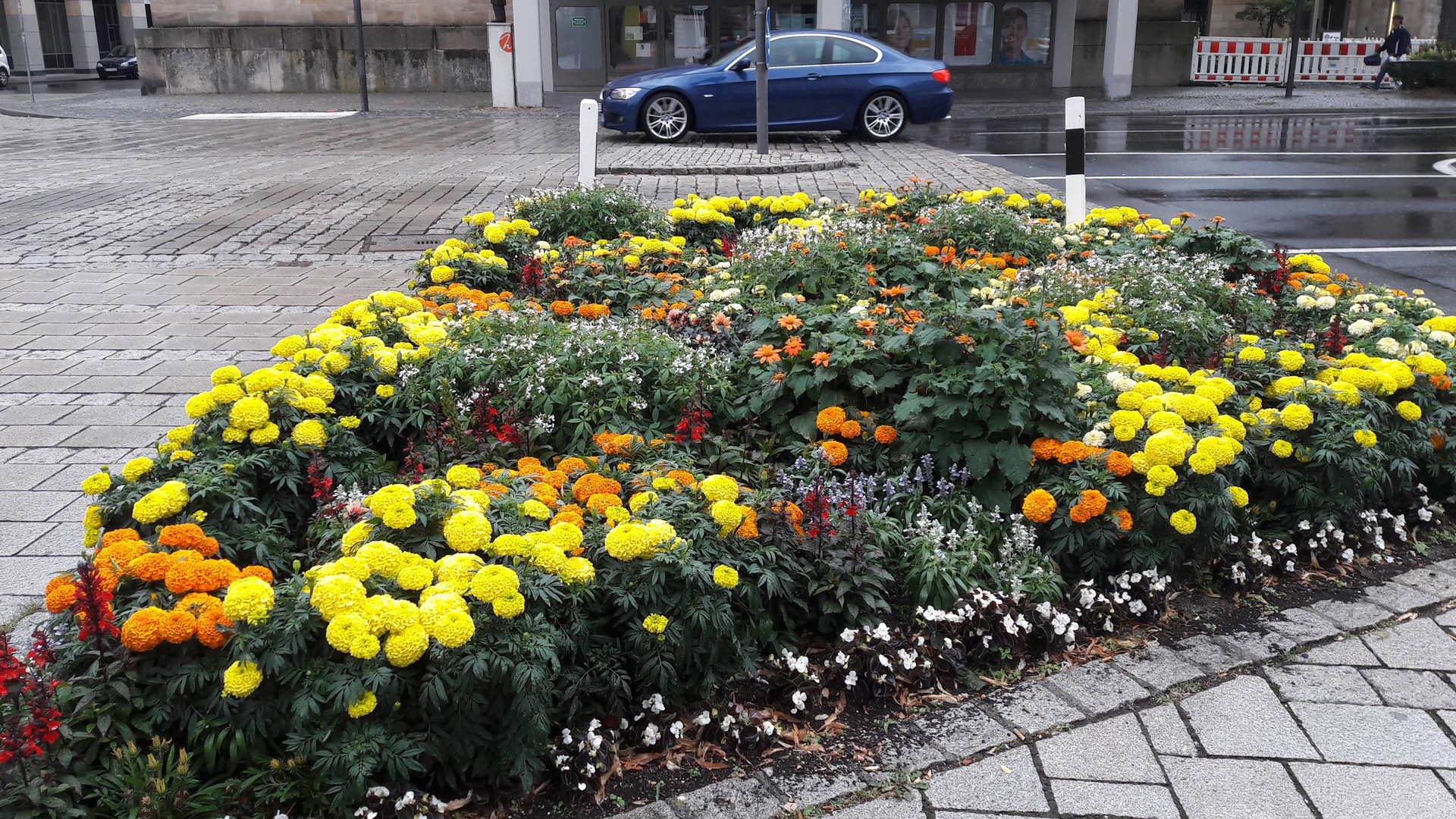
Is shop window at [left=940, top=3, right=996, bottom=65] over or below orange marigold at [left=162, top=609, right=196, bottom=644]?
over

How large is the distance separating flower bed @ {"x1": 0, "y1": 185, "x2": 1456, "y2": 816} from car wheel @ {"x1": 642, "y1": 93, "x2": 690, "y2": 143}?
36.6ft

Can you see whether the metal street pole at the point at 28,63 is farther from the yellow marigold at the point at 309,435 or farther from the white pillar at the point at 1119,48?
the yellow marigold at the point at 309,435

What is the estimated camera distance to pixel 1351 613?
146 inches

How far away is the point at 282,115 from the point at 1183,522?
22.6m

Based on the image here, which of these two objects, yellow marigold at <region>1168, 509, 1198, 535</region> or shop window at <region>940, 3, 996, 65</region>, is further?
shop window at <region>940, 3, 996, 65</region>

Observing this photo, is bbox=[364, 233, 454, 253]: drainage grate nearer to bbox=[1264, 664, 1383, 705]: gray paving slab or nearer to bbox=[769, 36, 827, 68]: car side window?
bbox=[1264, 664, 1383, 705]: gray paving slab

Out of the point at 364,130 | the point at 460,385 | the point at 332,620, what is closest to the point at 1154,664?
the point at 332,620

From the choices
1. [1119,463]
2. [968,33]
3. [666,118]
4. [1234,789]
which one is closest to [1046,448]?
[1119,463]

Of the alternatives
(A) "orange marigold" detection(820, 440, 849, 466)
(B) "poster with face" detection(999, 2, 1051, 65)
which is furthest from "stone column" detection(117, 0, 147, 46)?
(A) "orange marigold" detection(820, 440, 849, 466)

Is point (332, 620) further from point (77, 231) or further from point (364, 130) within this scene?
point (364, 130)

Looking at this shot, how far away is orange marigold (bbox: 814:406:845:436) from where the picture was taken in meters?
4.05

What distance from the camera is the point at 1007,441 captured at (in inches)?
152

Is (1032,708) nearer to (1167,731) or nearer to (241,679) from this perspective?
(1167,731)

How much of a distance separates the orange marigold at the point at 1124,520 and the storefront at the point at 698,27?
71.2 feet
